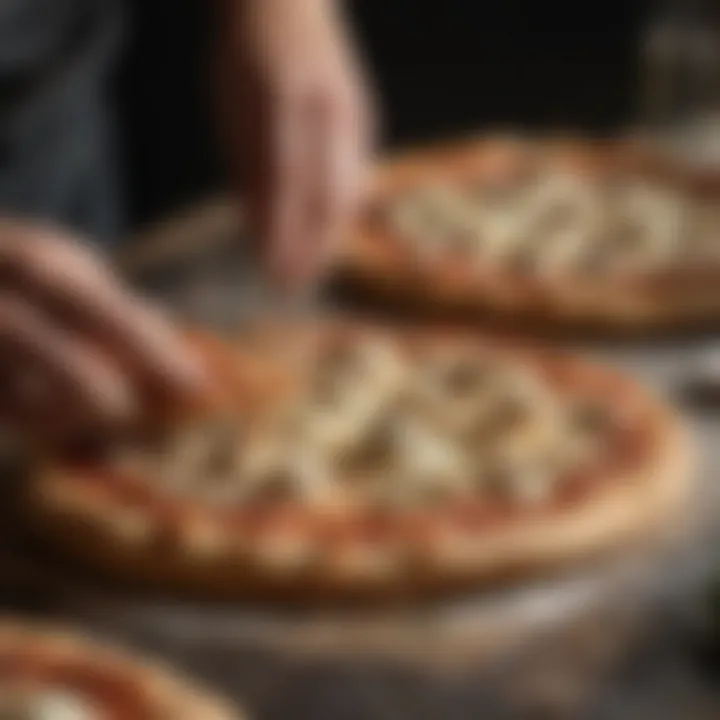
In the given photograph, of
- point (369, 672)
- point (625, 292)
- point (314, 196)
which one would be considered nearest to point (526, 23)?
point (625, 292)

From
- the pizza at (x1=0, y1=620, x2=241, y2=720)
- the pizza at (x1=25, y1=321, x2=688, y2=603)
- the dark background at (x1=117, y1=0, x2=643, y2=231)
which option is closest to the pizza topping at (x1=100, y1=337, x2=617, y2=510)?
the pizza at (x1=25, y1=321, x2=688, y2=603)

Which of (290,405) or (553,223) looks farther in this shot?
(553,223)

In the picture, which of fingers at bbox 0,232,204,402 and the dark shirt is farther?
the dark shirt

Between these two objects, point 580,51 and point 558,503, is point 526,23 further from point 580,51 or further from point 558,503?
point 558,503

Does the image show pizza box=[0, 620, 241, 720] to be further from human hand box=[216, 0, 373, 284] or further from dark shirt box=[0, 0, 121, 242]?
dark shirt box=[0, 0, 121, 242]

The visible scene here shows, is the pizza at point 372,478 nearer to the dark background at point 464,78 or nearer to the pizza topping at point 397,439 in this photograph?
the pizza topping at point 397,439

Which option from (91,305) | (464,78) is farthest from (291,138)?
(464,78)

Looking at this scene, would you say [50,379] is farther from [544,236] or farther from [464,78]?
[464,78]
